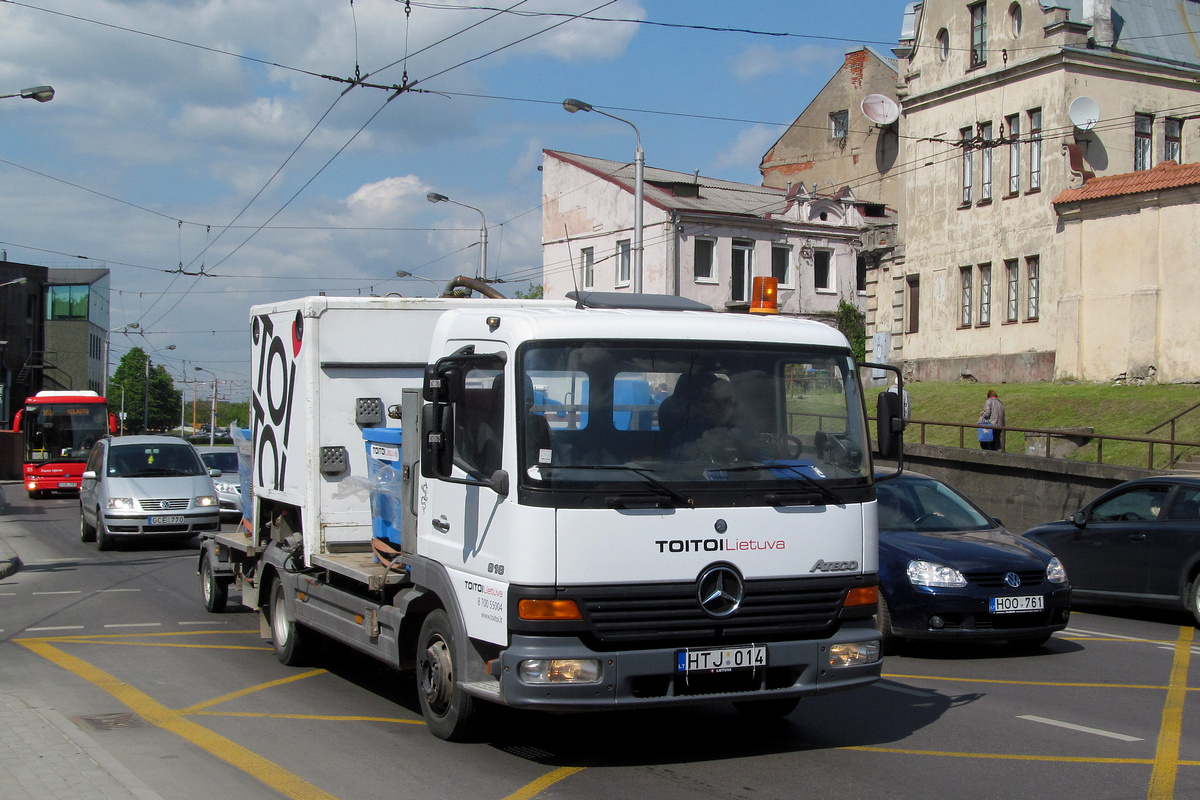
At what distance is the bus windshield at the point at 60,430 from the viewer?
3756 cm

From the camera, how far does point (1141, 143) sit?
32.4 meters

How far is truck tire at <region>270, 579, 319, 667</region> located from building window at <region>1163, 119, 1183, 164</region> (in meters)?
30.4

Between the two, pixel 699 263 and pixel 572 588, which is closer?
pixel 572 588

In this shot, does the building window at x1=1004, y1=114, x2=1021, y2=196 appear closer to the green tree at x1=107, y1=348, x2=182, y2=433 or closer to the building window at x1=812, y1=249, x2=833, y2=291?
the building window at x1=812, y1=249, x2=833, y2=291

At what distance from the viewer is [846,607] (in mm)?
6691

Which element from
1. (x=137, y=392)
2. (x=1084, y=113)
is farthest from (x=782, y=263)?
(x=137, y=392)

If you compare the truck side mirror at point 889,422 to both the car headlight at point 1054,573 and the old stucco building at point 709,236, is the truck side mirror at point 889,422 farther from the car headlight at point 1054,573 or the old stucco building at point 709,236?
the old stucco building at point 709,236

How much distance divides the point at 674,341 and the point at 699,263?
40.9 m

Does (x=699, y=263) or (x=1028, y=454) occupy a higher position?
(x=699, y=263)

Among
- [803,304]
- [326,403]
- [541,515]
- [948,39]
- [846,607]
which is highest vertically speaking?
[948,39]

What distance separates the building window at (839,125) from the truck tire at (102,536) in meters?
41.6

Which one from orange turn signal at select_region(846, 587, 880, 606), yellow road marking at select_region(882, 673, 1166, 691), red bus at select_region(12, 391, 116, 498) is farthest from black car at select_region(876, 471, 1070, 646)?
red bus at select_region(12, 391, 116, 498)

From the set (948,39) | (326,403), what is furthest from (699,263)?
(326,403)

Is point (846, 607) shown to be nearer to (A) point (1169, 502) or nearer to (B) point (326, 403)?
(B) point (326, 403)
